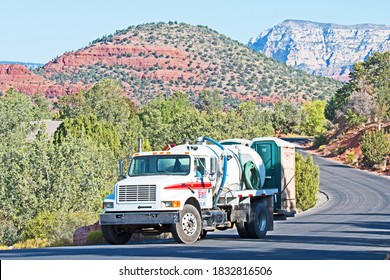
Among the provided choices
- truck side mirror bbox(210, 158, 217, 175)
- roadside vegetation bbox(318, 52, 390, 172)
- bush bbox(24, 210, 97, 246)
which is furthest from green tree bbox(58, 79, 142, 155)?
truck side mirror bbox(210, 158, 217, 175)

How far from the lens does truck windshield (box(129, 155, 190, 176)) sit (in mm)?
25156

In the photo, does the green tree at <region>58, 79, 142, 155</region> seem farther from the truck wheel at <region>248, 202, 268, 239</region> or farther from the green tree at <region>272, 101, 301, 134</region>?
the truck wheel at <region>248, 202, 268, 239</region>

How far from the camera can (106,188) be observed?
178ft

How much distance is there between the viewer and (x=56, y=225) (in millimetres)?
39500

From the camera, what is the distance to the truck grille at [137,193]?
2430cm

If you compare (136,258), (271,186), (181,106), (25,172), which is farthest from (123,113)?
(136,258)

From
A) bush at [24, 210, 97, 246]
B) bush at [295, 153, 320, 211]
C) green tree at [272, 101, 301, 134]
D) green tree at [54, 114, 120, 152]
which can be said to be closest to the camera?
bush at [24, 210, 97, 246]

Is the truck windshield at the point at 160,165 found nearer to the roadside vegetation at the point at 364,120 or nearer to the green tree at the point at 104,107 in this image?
the green tree at the point at 104,107

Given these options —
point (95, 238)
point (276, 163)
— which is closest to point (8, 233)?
point (95, 238)

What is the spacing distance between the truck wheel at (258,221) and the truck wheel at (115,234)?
3.96 m

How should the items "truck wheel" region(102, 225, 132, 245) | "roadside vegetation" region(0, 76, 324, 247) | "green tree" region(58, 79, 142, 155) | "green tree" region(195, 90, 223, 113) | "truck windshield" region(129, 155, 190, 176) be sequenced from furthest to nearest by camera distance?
1. "green tree" region(195, 90, 223, 113)
2. "green tree" region(58, 79, 142, 155)
3. "roadside vegetation" region(0, 76, 324, 247)
4. "truck wheel" region(102, 225, 132, 245)
5. "truck windshield" region(129, 155, 190, 176)

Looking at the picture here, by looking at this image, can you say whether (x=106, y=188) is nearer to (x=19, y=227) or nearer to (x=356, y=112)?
(x=19, y=227)

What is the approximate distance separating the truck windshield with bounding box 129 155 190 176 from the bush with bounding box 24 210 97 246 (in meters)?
9.99

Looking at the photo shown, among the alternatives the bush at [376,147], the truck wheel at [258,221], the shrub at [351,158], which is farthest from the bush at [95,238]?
the shrub at [351,158]
